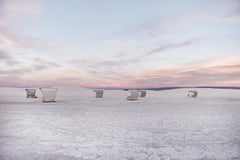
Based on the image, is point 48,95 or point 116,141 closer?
point 116,141

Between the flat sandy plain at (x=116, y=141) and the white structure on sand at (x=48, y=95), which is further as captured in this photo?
the white structure on sand at (x=48, y=95)

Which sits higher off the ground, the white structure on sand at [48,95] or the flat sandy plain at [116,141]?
Result: the white structure on sand at [48,95]

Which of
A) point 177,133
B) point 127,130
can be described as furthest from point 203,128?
point 127,130

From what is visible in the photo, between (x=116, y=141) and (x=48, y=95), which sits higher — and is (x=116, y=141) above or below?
below

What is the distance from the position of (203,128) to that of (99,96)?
13.8 metres

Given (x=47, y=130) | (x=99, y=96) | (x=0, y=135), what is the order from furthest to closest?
(x=99, y=96)
(x=47, y=130)
(x=0, y=135)

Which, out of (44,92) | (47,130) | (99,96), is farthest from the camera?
(99,96)

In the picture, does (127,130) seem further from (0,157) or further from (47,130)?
(0,157)

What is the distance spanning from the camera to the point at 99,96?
18672 mm

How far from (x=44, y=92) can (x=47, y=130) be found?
804 cm

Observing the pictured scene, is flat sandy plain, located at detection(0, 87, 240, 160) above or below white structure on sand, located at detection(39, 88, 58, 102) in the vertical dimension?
below

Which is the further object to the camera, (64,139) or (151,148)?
(64,139)

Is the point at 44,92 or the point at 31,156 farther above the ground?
the point at 44,92

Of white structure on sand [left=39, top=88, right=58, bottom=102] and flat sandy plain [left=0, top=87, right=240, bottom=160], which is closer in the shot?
flat sandy plain [left=0, top=87, right=240, bottom=160]
